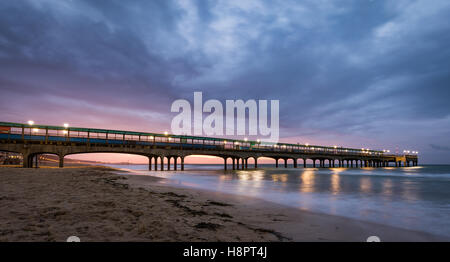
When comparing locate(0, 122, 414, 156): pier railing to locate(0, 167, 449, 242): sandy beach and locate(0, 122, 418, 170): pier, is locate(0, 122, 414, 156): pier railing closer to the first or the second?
locate(0, 122, 418, 170): pier

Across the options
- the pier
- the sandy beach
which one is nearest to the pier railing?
the pier

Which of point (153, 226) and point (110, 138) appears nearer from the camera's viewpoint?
point (153, 226)

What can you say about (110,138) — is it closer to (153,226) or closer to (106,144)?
(106,144)

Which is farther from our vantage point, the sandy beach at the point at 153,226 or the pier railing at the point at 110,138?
the pier railing at the point at 110,138

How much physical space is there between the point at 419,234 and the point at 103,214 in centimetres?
1050

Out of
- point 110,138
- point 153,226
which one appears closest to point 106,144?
point 110,138

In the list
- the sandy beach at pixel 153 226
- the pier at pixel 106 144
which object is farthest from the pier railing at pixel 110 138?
the sandy beach at pixel 153 226

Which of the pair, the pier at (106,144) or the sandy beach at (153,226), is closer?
the sandy beach at (153,226)

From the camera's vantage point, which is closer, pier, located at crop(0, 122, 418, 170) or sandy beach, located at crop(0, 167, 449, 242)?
sandy beach, located at crop(0, 167, 449, 242)

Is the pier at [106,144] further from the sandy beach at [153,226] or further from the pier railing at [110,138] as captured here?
the sandy beach at [153,226]
